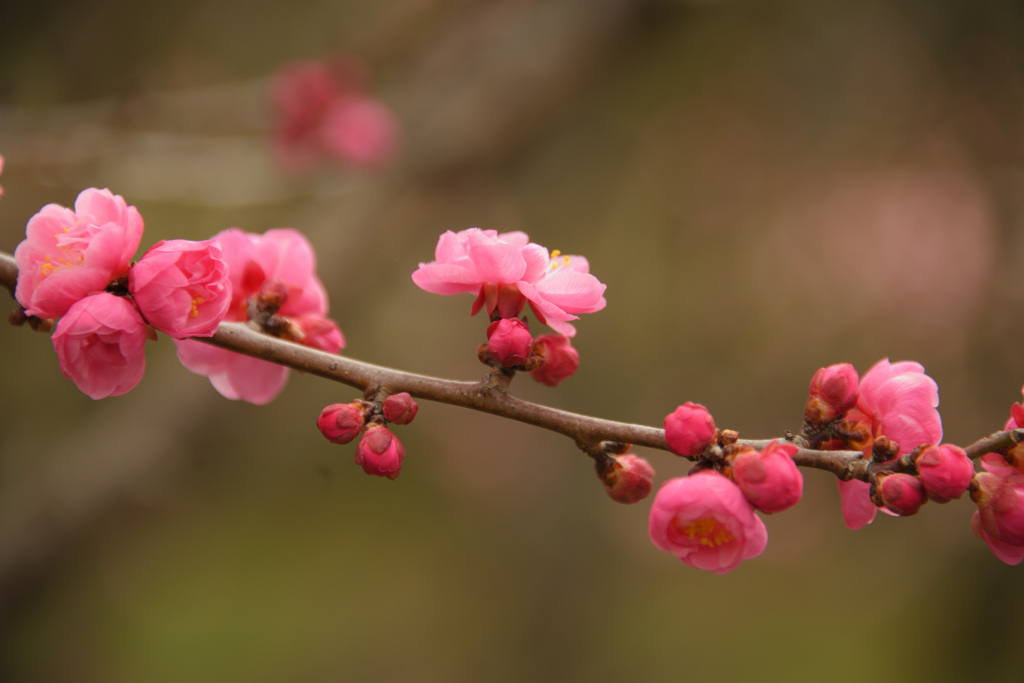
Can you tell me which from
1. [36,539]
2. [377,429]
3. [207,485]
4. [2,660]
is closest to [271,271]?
[377,429]

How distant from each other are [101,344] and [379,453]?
0.34m

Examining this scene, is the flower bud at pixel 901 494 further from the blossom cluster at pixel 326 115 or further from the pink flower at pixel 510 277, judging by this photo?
the blossom cluster at pixel 326 115

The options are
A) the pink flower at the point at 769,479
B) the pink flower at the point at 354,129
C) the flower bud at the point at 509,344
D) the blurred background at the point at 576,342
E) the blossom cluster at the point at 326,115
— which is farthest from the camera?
the pink flower at the point at 354,129

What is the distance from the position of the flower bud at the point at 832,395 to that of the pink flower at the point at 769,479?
0.45 ft

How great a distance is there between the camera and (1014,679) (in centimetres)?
239

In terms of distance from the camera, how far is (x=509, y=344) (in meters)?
0.76

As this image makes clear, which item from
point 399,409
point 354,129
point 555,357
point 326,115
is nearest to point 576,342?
point 354,129

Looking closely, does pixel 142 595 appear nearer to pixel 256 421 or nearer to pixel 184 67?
pixel 256 421

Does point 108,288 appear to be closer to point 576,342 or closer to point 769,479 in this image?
point 769,479

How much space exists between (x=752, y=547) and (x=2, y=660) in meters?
3.23

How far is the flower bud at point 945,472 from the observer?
69 cm

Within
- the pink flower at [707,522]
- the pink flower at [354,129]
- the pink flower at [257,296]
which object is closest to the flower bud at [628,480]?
the pink flower at [707,522]

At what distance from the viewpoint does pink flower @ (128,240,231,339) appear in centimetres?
70

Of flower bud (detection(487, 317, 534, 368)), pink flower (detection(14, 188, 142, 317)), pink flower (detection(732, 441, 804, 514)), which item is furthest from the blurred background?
pink flower (detection(732, 441, 804, 514))
